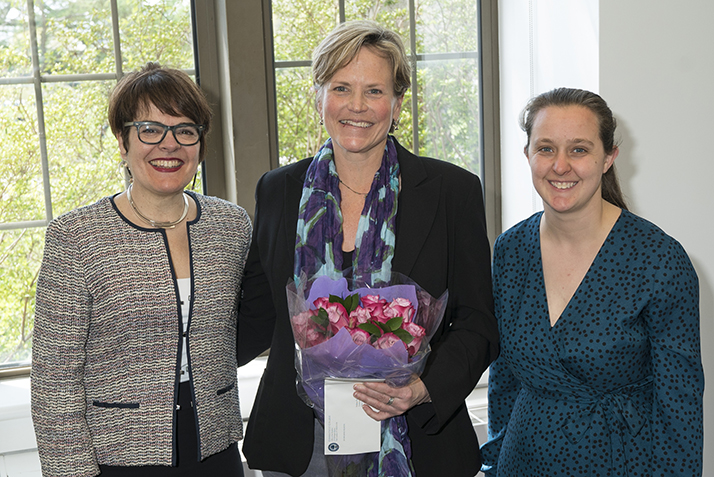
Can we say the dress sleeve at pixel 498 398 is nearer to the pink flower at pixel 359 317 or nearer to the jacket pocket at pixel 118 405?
the pink flower at pixel 359 317

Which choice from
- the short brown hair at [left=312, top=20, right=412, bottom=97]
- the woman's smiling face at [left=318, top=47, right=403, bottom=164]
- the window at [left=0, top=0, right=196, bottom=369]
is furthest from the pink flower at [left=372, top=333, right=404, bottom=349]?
the window at [left=0, top=0, right=196, bottom=369]

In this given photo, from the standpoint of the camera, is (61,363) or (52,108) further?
(52,108)

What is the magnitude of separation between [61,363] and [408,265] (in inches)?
33.8

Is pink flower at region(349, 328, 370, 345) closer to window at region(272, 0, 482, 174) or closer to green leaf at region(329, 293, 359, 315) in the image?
green leaf at region(329, 293, 359, 315)

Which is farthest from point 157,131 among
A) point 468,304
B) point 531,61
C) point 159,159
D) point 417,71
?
point 531,61

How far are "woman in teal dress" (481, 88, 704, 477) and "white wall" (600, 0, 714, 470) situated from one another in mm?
924

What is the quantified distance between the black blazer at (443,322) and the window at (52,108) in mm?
1315

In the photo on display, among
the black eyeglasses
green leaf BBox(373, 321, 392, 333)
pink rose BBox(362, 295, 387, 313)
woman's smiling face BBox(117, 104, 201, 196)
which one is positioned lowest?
green leaf BBox(373, 321, 392, 333)

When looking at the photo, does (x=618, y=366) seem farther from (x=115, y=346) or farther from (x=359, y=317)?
(x=115, y=346)

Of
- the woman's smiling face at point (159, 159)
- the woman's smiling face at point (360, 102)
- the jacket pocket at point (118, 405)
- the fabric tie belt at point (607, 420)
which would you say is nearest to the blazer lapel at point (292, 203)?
the woman's smiling face at point (360, 102)

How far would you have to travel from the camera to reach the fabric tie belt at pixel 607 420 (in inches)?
64.1

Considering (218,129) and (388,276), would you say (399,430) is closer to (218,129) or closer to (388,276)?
(388,276)

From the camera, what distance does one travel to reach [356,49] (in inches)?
64.0

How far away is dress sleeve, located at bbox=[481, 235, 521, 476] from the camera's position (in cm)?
185
